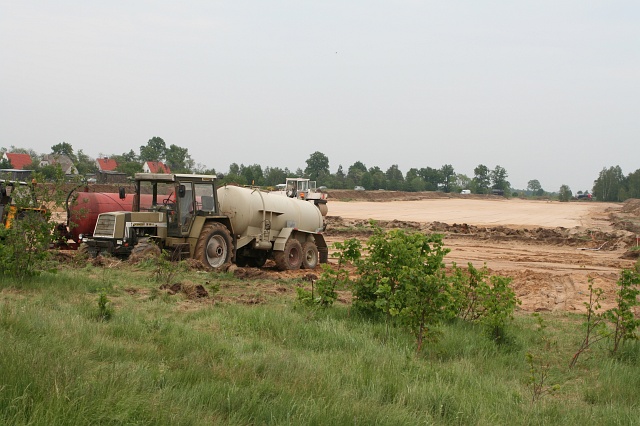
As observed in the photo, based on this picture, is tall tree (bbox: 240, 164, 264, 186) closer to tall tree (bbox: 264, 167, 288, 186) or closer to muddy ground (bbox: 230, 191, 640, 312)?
tall tree (bbox: 264, 167, 288, 186)

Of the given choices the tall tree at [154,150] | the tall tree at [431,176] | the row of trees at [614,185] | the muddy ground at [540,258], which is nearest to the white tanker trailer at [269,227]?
the muddy ground at [540,258]

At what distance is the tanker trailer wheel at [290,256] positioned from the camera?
1750 cm

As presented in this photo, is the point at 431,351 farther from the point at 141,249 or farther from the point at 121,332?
the point at 141,249

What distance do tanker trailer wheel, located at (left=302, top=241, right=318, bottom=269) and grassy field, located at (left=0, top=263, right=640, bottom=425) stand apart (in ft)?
26.7

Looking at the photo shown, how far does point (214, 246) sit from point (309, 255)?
376cm

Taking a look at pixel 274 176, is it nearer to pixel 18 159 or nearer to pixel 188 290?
pixel 18 159

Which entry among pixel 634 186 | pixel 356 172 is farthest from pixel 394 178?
pixel 634 186

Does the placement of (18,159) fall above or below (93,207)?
above

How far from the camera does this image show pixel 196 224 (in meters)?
15.7

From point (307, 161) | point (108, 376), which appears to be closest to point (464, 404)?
point (108, 376)

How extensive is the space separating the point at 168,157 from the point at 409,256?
89843 mm

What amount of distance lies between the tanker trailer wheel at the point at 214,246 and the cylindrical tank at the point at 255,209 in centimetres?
81

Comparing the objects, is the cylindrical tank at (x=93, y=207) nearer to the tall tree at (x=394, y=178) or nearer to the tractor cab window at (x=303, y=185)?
the tractor cab window at (x=303, y=185)

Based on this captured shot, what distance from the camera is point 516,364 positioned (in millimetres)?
8125
